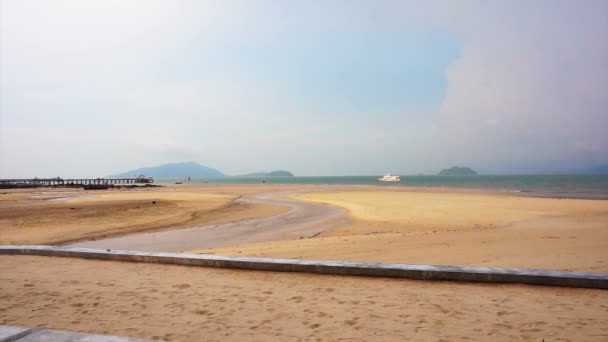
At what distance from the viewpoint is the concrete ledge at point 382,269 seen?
526cm

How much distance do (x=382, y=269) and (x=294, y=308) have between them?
191 centimetres

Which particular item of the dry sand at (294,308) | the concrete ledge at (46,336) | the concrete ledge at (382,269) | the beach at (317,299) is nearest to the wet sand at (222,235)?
the beach at (317,299)

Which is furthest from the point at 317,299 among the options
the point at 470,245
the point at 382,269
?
the point at 470,245

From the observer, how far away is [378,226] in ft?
45.3

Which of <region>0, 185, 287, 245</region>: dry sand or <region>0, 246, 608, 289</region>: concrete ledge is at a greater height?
<region>0, 246, 608, 289</region>: concrete ledge

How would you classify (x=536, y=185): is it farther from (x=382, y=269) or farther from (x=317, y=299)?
(x=317, y=299)

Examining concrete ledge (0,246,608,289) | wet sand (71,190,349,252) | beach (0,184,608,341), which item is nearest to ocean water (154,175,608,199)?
wet sand (71,190,349,252)

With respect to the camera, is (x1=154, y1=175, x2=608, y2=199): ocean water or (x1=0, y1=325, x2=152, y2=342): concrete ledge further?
(x1=154, y1=175, x2=608, y2=199): ocean water

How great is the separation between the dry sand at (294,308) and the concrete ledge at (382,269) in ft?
0.61

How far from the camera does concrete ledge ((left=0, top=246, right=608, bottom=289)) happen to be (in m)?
5.26

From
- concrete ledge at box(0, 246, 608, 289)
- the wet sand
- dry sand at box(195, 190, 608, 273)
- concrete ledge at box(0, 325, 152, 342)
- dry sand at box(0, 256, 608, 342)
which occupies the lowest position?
the wet sand

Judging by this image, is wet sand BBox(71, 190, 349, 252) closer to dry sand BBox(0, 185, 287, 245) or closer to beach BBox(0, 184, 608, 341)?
dry sand BBox(0, 185, 287, 245)

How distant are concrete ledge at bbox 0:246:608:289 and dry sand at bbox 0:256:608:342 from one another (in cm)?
19

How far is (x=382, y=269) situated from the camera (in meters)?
5.90
